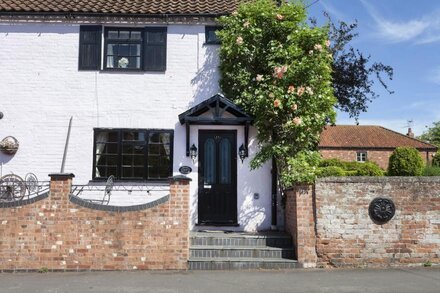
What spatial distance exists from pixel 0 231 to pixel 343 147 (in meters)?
31.0

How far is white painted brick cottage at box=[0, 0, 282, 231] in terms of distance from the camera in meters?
11.1

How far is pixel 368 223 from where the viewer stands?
9.12 m

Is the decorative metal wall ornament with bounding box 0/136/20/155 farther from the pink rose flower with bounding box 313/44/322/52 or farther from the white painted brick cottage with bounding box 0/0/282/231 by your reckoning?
the pink rose flower with bounding box 313/44/322/52

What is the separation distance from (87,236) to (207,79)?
5.16m

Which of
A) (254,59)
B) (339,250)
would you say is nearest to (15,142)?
(254,59)

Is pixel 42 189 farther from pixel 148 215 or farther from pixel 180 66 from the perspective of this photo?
pixel 180 66

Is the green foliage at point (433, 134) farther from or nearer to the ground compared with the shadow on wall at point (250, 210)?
farther from the ground

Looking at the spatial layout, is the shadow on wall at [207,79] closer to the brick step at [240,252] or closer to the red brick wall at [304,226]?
the red brick wall at [304,226]

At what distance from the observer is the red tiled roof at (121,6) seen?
456 inches

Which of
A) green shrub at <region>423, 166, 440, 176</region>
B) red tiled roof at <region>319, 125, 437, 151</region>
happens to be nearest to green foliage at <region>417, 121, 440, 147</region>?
red tiled roof at <region>319, 125, 437, 151</region>

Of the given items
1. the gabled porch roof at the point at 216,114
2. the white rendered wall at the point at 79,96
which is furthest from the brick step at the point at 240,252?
the gabled porch roof at the point at 216,114

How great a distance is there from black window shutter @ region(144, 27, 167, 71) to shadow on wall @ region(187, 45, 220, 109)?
100 cm

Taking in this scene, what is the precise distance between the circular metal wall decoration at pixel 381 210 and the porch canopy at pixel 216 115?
3.50m

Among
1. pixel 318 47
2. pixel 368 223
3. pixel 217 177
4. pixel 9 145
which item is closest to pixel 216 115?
pixel 217 177
